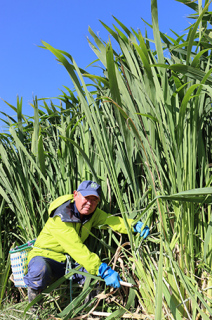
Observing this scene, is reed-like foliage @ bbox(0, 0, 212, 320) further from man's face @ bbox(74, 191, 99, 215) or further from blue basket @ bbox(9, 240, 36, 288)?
blue basket @ bbox(9, 240, 36, 288)

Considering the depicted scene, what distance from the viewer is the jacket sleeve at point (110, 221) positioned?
1732 millimetres

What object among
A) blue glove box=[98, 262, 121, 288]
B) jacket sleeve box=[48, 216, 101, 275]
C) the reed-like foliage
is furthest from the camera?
jacket sleeve box=[48, 216, 101, 275]

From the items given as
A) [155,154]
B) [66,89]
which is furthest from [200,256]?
[66,89]

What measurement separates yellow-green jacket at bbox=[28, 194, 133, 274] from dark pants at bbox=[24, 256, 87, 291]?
0.04 m

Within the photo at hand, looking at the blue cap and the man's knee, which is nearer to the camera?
the blue cap

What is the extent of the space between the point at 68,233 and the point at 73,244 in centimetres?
7

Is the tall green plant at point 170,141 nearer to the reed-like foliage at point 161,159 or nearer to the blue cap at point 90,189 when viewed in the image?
the reed-like foliage at point 161,159

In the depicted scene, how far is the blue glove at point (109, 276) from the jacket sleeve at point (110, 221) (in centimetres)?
22

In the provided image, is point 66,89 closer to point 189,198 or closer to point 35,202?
point 35,202

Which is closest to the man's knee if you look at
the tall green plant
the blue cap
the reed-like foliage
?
the reed-like foliage

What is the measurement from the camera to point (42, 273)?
1.80 meters

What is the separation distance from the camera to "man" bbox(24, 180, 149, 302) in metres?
1.70

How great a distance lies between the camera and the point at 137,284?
60.9 inches

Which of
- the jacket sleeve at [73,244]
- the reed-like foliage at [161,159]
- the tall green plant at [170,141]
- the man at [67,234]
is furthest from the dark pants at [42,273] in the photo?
the tall green plant at [170,141]
